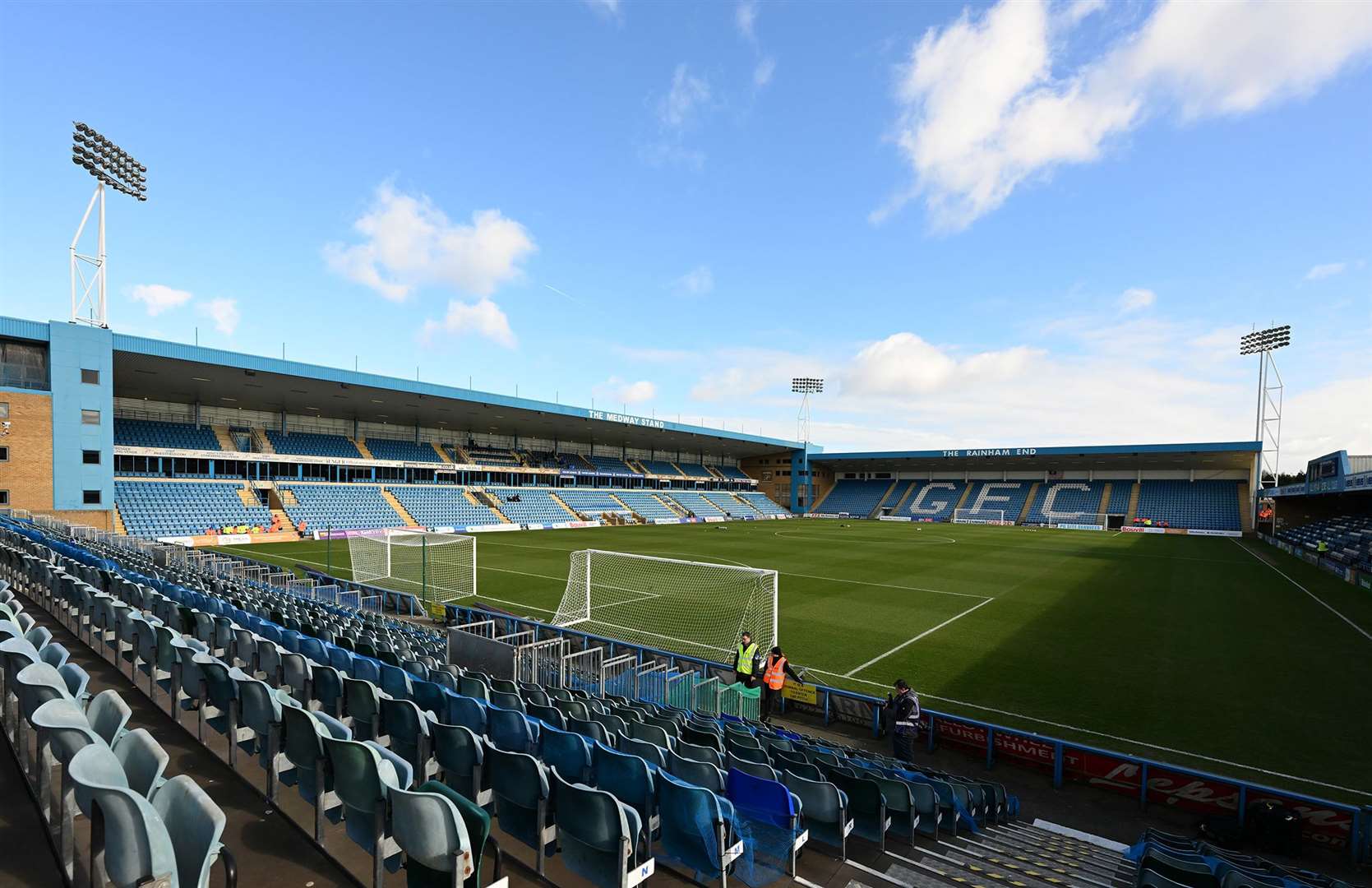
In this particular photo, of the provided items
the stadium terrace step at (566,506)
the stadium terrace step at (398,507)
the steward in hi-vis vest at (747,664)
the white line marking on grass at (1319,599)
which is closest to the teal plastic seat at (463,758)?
the steward in hi-vis vest at (747,664)

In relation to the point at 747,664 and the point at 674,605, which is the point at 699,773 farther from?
the point at 674,605

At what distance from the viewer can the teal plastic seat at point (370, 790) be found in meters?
3.15

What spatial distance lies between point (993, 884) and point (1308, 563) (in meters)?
42.1

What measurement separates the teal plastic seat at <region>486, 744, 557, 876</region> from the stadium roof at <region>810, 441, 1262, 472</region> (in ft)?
216

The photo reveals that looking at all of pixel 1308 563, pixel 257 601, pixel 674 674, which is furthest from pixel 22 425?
pixel 1308 563

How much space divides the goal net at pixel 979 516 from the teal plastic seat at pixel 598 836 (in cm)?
6669

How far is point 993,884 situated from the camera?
4641 millimetres

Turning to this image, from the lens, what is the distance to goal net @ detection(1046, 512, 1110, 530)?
5928 cm

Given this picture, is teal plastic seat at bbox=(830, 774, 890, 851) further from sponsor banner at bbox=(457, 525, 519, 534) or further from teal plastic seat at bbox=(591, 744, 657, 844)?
sponsor banner at bbox=(457, 525, 519, 534)

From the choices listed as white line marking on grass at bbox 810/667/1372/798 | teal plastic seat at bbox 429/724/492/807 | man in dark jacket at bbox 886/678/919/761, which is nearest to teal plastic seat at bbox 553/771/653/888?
teal plastic seat at bbox 429/724/492/807

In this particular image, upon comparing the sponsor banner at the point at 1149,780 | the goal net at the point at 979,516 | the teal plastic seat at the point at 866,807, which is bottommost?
the goal net at the point at 979,516

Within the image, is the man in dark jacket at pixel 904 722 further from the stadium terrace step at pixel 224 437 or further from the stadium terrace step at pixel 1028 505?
the stadium terrace step at pixel 1028 505

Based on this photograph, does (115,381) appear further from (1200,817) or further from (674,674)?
(1200,817)

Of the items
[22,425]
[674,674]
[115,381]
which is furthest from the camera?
[115,381]
